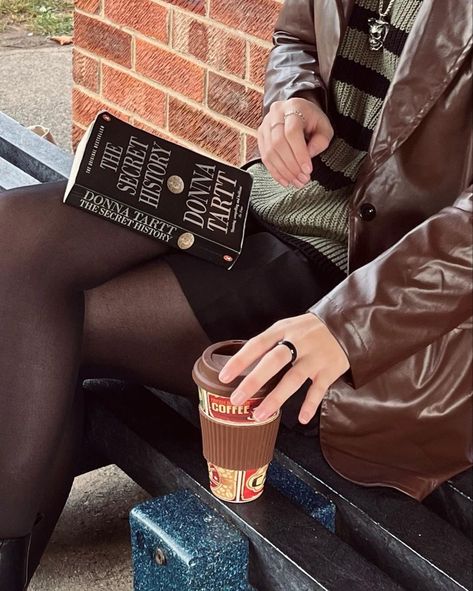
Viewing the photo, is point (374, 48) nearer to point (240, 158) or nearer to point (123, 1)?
point (240, 158)

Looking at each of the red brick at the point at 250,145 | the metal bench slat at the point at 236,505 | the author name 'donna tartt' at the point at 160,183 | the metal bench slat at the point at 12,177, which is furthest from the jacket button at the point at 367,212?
the red brick at the point at 250,145

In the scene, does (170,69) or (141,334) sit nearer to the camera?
(141,334)

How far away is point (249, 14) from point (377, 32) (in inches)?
38.6

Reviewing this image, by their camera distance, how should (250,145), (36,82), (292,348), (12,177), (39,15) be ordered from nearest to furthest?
(292,348)
(12,177)
(250,145)
(36,82)
(39,15)

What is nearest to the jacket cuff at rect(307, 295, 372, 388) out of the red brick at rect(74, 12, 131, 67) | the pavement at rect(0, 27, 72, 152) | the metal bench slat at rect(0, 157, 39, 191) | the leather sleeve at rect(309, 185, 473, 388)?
the leather sleeve at rect(309, 185, 473, 388)

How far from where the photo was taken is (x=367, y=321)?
1.46 meters

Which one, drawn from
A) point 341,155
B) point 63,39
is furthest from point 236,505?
point 63,39

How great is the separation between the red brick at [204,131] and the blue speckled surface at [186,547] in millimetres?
1378

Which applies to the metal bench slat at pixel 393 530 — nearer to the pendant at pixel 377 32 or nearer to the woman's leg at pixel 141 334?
the woman's leg at pixel 141 334

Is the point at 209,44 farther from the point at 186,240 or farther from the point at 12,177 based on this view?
the point at 186,240

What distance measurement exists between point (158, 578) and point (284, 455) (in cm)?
29

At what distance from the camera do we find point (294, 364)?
142 cm

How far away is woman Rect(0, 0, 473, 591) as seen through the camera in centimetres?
148

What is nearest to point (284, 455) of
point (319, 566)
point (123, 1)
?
point (319, 566)
